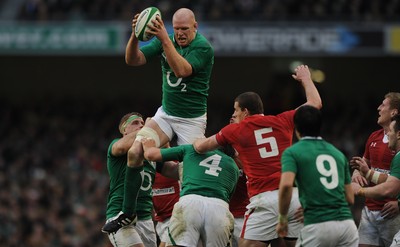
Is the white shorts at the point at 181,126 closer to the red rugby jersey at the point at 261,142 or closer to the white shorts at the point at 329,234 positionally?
the red rugby jersey at the point at 261,142

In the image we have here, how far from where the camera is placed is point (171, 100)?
987 centimetres

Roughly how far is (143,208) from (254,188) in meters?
1.56

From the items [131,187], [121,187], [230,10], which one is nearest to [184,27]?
[131,187]

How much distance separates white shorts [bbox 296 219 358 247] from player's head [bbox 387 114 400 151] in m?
1.86

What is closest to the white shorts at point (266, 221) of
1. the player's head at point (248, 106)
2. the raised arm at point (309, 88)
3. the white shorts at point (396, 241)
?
the player's head at point (248, 106)

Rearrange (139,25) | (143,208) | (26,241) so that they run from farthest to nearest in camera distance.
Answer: (26,241)
(143,208)
(139,25)

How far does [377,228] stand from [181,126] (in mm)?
2584

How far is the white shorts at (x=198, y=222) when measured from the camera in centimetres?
920

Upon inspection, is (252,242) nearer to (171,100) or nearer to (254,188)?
(254,188)

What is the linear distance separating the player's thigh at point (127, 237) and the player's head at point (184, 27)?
2125mm

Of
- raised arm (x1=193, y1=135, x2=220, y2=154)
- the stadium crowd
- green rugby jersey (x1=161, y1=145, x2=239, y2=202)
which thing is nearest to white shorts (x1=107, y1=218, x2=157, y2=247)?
green rugby jersey (x1=161, y1=145, x2=239, y2=202)

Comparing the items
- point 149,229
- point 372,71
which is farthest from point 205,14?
point 149,229

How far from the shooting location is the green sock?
32.1 feet

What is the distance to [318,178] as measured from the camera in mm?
8086
